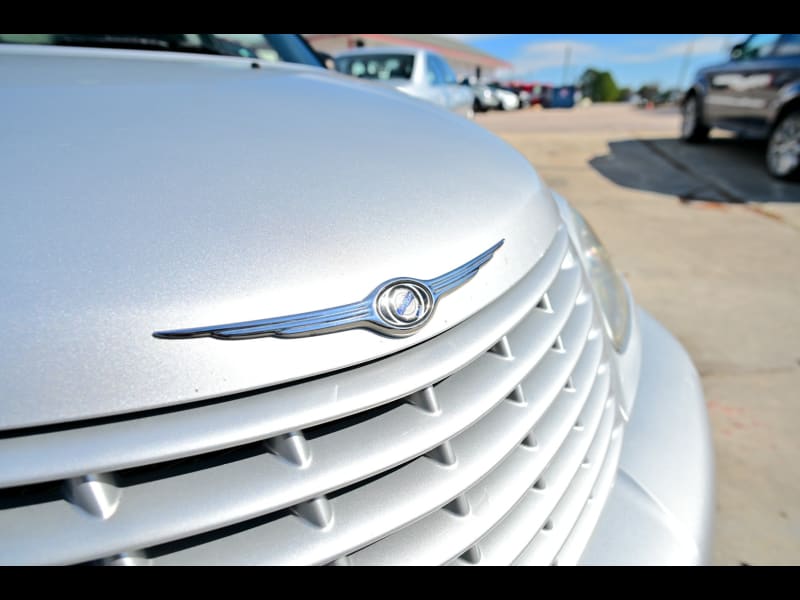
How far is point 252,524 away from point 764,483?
174 cm

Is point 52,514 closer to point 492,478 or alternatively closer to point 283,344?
point 283,344

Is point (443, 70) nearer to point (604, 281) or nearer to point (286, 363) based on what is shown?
point (604, 281)

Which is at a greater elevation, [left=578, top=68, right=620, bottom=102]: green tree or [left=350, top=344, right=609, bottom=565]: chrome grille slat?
[left=350, top=344, right=609, bottom=565]: chrome grille slat

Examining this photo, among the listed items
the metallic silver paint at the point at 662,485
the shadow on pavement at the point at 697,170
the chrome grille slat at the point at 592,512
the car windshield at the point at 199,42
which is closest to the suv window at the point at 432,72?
the shadow on pavement at the point at 697,170

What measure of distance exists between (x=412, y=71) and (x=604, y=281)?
6564 mm

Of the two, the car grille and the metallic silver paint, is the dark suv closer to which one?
the metallic silver paint

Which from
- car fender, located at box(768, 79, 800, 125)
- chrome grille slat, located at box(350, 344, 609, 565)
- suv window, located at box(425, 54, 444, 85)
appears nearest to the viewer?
chrome grille slat, located at box(350, 344, 609, 565)

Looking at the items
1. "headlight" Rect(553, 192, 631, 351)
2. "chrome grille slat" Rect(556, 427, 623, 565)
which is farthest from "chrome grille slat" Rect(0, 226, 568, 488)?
"headlight" Rect(553, 192, 631, 351)

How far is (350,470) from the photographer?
688 millimetres

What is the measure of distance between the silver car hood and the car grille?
0.04 meters

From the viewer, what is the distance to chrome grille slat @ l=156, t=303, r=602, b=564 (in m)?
0.65

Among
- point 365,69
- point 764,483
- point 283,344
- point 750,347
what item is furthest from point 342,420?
point 365,69

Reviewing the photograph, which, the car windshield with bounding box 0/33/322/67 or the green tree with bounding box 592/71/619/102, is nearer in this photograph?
the car windshield with bounding box 0/33/322/67
